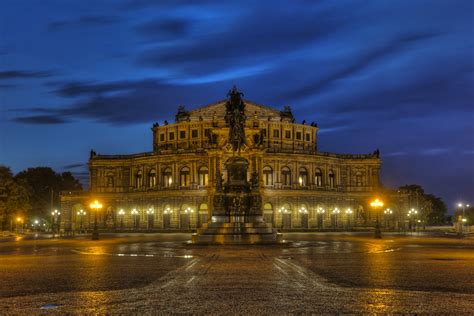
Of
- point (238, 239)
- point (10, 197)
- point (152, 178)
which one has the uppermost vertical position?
point (152, 178)

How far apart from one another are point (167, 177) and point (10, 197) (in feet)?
104

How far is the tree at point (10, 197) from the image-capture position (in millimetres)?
103188

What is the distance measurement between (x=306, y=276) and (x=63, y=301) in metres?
9.10

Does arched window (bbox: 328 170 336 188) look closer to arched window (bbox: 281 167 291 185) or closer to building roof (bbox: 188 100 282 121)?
arched window (bbox: 281 167 291 185)

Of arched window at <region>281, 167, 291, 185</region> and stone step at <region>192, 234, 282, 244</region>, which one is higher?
arched window at <region>281, 167, 291, 185</region>

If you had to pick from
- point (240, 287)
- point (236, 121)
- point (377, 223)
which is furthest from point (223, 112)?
point (240, 287)

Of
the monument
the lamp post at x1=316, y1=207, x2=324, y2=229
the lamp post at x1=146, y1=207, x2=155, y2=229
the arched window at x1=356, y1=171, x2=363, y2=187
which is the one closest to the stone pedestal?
the monument

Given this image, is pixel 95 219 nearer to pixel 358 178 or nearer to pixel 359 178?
pixel 358 178

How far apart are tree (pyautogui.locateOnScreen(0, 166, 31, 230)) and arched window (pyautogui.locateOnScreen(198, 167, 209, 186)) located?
31596mm

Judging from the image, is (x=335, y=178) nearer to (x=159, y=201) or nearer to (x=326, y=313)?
(x=159, y=201)

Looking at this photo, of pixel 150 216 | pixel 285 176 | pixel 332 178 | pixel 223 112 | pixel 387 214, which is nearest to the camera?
pixel 285 176

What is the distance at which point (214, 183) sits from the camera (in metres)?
114

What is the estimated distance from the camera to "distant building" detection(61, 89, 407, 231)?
118750mm

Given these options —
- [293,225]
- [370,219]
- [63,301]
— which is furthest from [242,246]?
[370,219]
